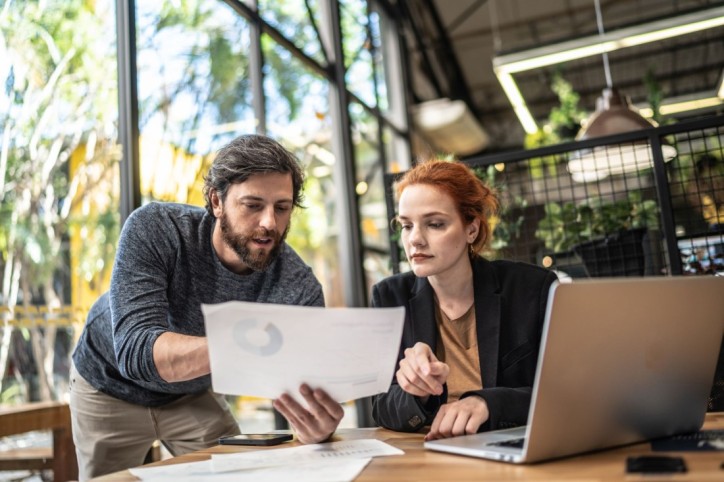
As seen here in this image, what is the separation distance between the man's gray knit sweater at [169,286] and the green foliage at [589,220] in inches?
52.1

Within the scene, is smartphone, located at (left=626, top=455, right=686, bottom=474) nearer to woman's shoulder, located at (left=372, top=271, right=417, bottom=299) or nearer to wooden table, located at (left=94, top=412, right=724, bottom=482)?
wooden table, located at (left=94, top=412, right=724, bottom=482)

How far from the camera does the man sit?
1.55m

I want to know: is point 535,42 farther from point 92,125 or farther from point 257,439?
point 257,439

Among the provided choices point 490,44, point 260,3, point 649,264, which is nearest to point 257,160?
point 649,264

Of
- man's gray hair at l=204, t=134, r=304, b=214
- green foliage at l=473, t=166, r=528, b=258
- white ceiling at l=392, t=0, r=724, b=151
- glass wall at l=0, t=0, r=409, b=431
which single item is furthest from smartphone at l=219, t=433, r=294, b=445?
white ceiling at l=392, t=0, r=724, b=151

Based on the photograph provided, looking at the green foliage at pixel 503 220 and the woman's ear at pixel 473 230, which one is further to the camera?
the green foliage at pixel 503 220

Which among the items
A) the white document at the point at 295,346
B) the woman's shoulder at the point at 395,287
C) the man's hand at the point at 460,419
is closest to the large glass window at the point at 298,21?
the woman's shoulder at the point at 395,287

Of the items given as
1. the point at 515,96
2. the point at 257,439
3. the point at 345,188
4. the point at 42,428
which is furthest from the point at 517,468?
the point at 515,96

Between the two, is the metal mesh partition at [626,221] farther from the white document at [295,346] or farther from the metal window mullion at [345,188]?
the metal window mullion at [345,188]

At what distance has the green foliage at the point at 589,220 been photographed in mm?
2760

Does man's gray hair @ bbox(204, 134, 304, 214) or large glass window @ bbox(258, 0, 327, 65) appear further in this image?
large glass window @ bbox(258, 0, 327, 65)

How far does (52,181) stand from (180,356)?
4.42 feet

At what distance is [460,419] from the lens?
1292 millimetres

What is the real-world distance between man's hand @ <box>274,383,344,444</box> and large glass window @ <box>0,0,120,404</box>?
54.7 inches
